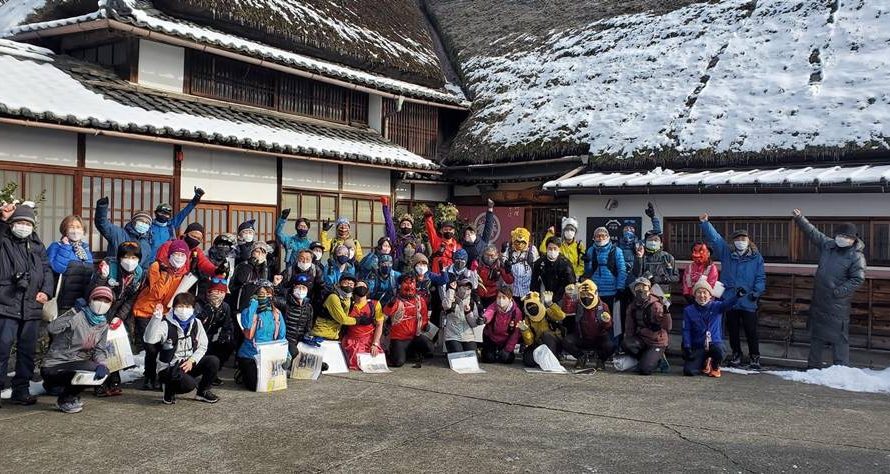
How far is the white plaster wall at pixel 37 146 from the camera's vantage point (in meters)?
8.34

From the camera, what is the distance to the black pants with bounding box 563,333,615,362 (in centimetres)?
859

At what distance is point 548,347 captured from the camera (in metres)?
8.63

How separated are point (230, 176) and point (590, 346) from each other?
6075 mm

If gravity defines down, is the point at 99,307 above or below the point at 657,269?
below

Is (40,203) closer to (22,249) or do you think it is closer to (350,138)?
(22,249)

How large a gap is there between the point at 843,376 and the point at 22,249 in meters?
8.67

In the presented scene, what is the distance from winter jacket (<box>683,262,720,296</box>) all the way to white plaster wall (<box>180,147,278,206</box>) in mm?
6562

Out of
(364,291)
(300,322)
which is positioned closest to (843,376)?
(364,291)

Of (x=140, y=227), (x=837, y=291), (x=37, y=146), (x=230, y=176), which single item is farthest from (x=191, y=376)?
(x=837, y=291)

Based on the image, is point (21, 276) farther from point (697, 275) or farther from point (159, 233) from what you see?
point (697, 275)

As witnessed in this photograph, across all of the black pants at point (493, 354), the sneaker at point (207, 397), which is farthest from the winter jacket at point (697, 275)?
the sneaker at point (207, 397)

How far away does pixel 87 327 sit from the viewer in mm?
6090

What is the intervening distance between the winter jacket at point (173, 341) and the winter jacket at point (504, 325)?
144 inches

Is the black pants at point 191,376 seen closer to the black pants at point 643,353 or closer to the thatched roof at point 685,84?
the black pants at point 643,353
